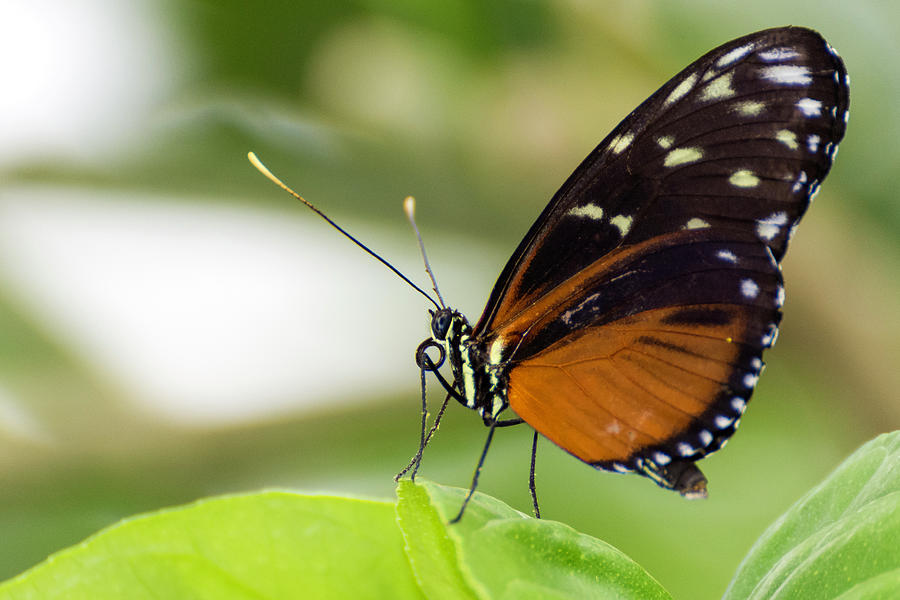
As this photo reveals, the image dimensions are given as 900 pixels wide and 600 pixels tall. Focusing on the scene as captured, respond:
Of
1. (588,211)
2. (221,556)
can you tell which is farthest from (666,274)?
(221,556)

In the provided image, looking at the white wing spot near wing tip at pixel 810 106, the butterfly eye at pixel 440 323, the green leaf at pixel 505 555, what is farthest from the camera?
the butterfly eye at pixel 440 323

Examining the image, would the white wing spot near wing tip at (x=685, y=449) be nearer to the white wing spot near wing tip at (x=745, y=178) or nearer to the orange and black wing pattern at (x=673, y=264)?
the orange and black wing pattern at (x=673, y=264)

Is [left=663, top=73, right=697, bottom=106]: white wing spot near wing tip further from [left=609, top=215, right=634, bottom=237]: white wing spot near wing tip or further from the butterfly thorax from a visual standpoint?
the butterfly thorax

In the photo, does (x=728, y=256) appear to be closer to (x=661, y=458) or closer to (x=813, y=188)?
(x=813, y=188)

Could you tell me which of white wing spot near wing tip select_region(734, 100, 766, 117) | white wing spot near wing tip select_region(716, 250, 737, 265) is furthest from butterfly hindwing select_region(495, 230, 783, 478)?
white wing spot near wing tip select_region(734, 100, 766, 117)

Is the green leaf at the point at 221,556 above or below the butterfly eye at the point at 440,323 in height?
below

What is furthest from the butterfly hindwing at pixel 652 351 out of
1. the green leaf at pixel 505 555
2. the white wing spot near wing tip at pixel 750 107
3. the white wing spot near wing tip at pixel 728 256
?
the green leaf at pixel 505 555

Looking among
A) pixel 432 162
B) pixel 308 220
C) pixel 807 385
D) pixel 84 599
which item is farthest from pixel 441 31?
pixel 84 599
